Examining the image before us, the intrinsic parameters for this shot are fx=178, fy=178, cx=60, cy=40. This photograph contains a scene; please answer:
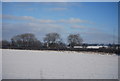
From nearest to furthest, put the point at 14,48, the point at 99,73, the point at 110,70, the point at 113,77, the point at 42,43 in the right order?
the point at 113,77, the point at 99,73, the point at 110,70, the point at 42,43, the point at 14,48

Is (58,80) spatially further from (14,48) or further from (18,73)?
(14,48)

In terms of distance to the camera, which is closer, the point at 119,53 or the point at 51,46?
the point at 119,53

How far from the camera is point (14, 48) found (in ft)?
31.1

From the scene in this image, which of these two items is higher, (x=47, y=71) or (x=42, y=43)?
(x=42, y=43)

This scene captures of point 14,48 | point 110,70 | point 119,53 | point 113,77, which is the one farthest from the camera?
point 14,48

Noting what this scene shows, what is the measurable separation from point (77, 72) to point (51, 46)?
16.5 ft

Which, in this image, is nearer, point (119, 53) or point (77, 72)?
point (77, 72)

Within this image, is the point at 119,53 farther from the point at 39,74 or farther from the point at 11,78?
the point at 11,78

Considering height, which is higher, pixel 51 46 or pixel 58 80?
pixel 51 46

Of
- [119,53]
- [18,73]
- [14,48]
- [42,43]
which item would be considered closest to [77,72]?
[18,73]

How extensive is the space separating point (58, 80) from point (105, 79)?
0.94 meters

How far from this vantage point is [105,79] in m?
3.56

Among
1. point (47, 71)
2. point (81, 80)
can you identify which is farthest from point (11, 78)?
point (81, 80)

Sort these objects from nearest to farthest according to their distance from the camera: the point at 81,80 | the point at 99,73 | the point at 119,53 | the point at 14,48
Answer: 1. the point at 81,80
2. the point at 99,73
3. the point at 119,53
4. the point at 14,48
